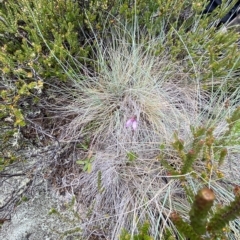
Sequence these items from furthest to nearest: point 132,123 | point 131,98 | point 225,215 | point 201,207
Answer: point 131,98
point 132,123
point 225,215
point 201,207

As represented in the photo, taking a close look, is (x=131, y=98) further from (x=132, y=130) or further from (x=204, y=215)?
(x=204, y=215)

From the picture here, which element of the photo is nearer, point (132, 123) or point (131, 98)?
point (132, 123)

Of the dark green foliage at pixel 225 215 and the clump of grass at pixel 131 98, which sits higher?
the clump of grass at pixel 131 98

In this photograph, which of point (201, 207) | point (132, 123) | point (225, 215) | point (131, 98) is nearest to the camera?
point (201, 207)

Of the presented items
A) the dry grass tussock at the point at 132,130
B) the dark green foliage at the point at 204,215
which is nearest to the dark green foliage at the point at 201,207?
the dark green foliage at the point at 204,215

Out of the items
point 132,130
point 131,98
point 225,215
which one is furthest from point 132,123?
point 225,215

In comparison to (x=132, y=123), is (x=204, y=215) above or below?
below

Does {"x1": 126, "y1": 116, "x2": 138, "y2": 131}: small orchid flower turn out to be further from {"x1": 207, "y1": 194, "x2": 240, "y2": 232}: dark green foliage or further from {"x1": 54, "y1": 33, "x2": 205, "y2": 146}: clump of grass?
→ {"x1": 207, "y1": 194, "x2": 240, "y2": 232}: dark green foliage

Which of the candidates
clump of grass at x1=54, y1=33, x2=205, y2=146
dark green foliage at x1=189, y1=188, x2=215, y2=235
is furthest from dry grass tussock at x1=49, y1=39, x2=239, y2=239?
dark green foliage at x1=189, y1=188, x2=215, y2=235

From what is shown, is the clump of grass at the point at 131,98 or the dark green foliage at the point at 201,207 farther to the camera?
the clump of grass at the point at 131,98

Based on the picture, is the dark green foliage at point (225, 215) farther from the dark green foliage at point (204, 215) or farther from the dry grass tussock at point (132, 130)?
the dry grass tussock at point (132, 130)
